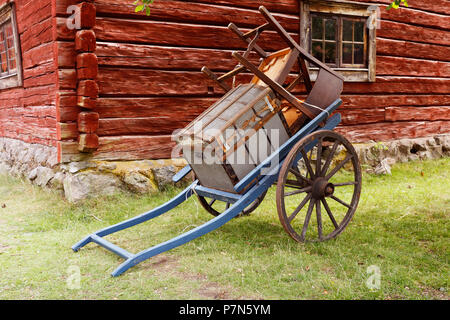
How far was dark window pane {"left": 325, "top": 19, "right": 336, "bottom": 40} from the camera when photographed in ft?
24.2

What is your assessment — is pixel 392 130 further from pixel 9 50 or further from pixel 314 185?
pixel 9 50

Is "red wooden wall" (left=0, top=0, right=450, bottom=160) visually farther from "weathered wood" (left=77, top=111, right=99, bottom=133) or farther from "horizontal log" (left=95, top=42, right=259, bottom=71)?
"weathered wood" (left=77, top=111, right=99, bottom=133)

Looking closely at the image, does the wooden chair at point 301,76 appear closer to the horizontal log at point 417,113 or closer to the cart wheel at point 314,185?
the cart wheel at point 314,185

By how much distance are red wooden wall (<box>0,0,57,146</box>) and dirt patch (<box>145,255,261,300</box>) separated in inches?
122

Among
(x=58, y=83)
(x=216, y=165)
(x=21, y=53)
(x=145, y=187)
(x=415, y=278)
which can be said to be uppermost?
(x=21, y=53)

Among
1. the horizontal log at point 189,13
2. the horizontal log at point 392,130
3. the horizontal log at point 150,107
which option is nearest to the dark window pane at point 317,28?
the horizontal log at point 189,13

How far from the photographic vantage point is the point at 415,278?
3.11m

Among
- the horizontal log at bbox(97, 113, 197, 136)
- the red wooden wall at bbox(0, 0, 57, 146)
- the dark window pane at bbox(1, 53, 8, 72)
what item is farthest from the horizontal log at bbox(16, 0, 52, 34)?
the horizontal log at bbox(97, 113, 197, 136)

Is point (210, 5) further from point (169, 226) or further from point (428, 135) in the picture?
point (428, 135)

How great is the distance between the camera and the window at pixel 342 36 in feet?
23.2

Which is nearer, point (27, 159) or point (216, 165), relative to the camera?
point (216, 165)

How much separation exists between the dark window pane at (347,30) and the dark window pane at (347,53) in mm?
110

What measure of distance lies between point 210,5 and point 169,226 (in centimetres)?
330

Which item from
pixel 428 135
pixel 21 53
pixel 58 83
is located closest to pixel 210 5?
pixel 58 83
